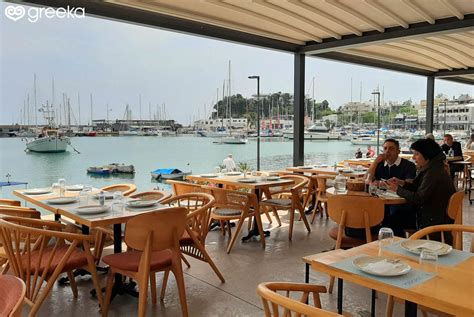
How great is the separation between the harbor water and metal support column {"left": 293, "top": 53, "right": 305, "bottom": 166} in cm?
950

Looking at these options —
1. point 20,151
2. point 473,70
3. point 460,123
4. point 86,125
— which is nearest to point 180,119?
point 86,125

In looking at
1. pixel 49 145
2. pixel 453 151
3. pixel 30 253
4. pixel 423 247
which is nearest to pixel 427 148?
pixel 423 247

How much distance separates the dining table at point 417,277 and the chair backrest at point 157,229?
1.18 meters

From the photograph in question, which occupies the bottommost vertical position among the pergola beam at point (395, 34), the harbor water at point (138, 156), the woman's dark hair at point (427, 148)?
the harbor water at point (138, 156)

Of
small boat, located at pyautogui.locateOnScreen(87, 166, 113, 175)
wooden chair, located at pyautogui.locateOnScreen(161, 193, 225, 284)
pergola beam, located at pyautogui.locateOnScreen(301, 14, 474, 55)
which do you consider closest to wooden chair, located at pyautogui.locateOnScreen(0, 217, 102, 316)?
wooden chair, located at pyautogui.locateOnScreen(161, 193, 225, 284)

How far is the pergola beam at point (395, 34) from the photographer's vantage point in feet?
20.0

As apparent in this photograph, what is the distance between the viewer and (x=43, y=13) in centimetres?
489

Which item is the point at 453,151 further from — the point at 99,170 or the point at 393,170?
the point at 99,170

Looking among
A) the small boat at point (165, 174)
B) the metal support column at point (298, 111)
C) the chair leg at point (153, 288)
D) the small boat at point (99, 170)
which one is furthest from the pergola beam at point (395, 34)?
the small boat at point (99, 170)

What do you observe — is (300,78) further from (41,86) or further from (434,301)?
(41,86)

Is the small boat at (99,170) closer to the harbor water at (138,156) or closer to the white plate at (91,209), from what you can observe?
the harbor water at (138,156)

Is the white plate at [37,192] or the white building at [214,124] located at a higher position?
the white building at [214,124]

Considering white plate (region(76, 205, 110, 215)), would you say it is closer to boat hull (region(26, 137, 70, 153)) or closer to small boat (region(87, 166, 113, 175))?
small boat (region(87, 166, 113, 175))

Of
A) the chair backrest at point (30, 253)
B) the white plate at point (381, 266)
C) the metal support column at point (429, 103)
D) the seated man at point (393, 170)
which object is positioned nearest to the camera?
the white plate at point (381, 266)
